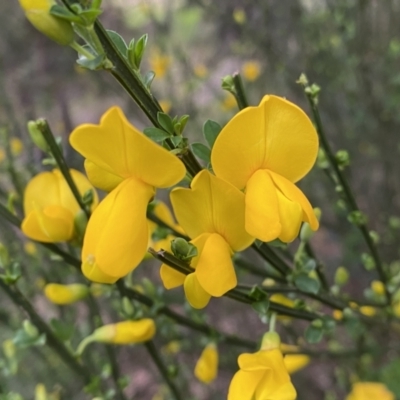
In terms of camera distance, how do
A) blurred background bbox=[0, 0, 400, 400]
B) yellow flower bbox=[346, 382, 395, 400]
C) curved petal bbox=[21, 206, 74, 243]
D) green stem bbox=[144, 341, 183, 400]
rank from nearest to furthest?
curved petal bbox=[21, 206, 74, 243], green stem bbox=[144, 341, 183, 400], yellow flower bbox=[346, 382, 395, 400], blurred background bbox=[0, 0, 400, 400]

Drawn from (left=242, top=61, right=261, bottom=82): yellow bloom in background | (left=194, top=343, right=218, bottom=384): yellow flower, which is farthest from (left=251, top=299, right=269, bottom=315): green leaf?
(left=242, top=61, right=261, bottom=82): yellow bloom in background

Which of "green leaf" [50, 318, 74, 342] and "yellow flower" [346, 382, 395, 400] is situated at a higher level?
"green leaf" [50, 318, 74, 342]

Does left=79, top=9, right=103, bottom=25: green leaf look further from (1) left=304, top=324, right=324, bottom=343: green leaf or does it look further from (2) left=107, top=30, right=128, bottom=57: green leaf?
(1) left=304, top=324, right=324, bottom=343: green leaf

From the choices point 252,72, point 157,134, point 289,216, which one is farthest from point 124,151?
point 252,72

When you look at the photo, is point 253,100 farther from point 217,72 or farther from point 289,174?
point 289,174

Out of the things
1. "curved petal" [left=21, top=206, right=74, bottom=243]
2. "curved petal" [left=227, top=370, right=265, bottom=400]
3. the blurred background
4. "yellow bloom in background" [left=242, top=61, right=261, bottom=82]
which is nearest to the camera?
"curved petal" [left=227, top=370, right=265, bottom=400]
